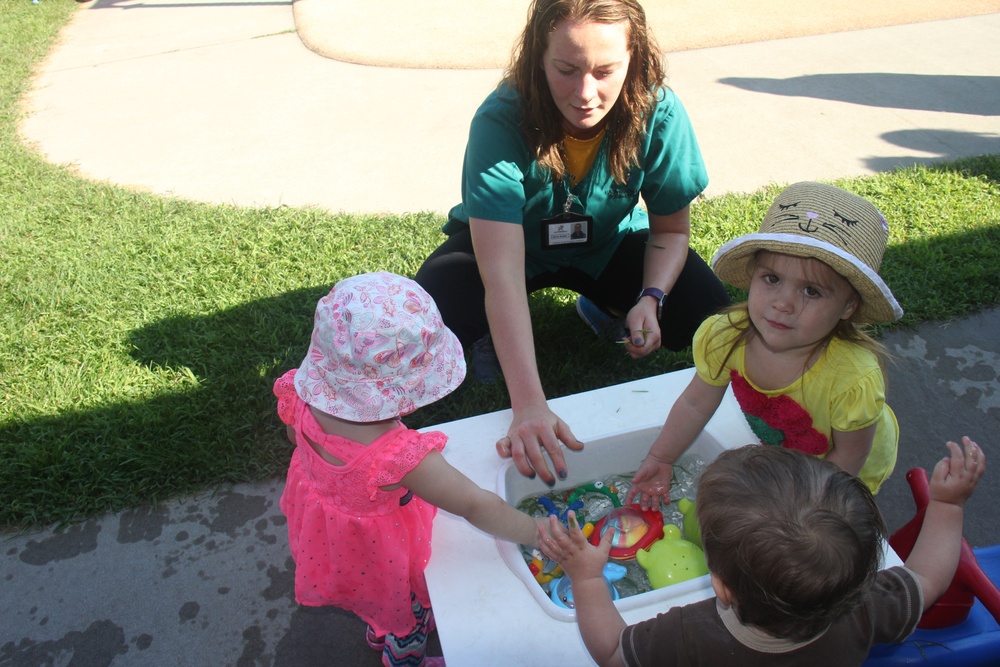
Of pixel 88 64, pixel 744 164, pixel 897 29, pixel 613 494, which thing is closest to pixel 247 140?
pixel 88 64

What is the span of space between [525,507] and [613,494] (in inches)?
8.1

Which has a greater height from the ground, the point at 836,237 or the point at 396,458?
the point at 836,237

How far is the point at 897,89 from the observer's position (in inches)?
171

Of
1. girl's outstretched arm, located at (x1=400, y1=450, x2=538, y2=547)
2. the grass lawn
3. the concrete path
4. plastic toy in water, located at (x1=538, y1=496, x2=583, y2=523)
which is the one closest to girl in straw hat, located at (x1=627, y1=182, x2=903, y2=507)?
plastic toy in water, located at (x1=538, y1=496, x2=583, y2=523)

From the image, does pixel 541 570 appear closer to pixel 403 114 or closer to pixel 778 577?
pixel 778 577

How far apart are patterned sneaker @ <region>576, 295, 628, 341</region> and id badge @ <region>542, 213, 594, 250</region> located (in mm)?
420

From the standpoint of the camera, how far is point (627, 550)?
159 centimetres

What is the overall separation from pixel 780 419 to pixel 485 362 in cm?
112

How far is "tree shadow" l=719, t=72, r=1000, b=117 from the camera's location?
4.19m

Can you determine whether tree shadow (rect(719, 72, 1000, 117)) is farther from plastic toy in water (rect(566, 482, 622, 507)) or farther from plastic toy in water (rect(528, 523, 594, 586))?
plastic toy in water (rect(528, 523, 594, 586))

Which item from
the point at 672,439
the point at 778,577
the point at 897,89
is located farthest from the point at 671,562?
the point at 897,89

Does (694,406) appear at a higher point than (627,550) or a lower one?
higher

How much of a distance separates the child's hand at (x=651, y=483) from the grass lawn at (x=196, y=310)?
75 centimetres

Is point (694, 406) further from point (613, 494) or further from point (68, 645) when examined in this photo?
point (68, 645)
